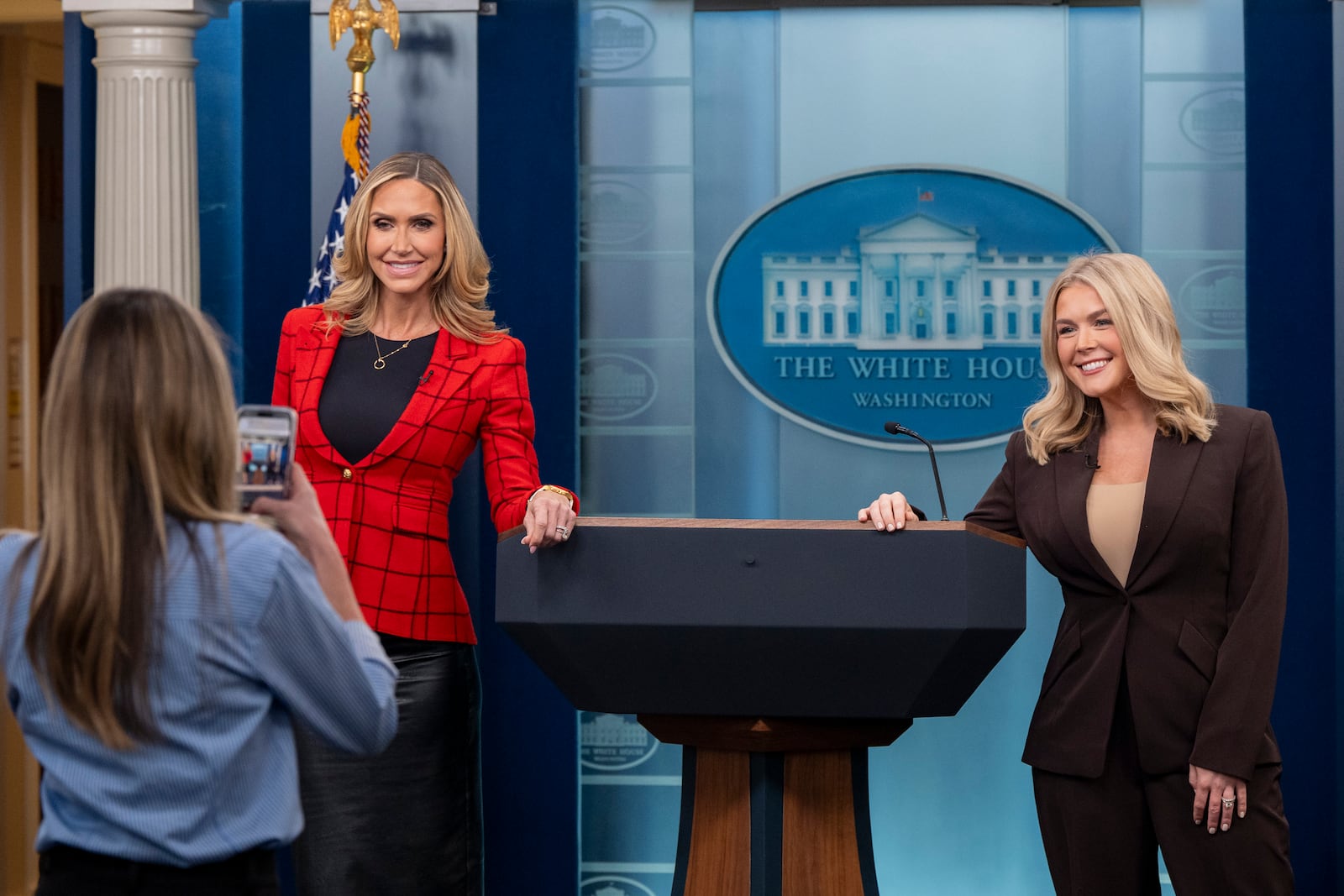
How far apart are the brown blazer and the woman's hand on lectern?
450mm

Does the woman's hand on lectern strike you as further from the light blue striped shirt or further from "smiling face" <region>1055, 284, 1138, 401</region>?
the light blue striped shirt

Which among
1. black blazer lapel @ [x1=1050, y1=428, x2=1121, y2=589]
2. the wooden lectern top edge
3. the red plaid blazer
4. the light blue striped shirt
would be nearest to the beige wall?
the red plaid blazer

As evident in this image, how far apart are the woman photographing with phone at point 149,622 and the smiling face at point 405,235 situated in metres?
1.27

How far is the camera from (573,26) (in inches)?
148

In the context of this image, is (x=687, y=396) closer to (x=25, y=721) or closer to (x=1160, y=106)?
(x=1160, y=106)

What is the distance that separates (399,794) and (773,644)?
1.06 m

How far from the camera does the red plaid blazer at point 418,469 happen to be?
2.71m

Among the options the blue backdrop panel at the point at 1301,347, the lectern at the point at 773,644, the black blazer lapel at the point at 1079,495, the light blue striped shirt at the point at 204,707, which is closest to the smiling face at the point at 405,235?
the lectern at the point at 773,644

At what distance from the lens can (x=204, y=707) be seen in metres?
1.50

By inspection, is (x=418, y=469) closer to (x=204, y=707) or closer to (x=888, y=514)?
(x=888, y=514)

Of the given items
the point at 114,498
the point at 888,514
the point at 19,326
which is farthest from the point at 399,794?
the point at 19,326

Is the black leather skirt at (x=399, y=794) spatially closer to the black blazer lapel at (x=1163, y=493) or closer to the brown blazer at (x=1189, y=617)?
the brown blazer at (x=1189, y=617)

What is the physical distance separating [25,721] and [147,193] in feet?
7.68

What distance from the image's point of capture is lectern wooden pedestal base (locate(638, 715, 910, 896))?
7.43ft
